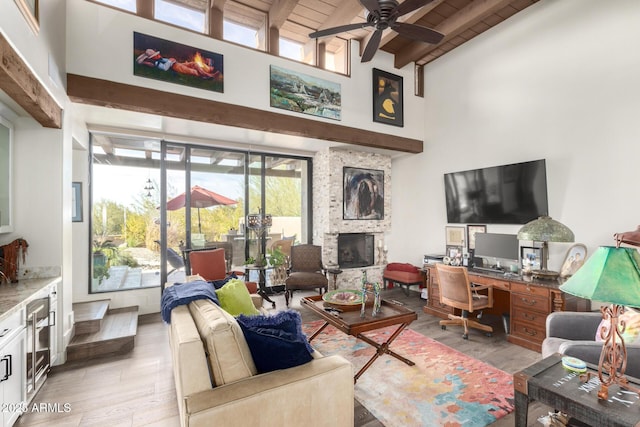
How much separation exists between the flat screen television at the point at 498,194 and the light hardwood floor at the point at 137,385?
1.72 metres

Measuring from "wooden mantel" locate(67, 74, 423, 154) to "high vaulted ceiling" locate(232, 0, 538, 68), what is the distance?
1.48 metres

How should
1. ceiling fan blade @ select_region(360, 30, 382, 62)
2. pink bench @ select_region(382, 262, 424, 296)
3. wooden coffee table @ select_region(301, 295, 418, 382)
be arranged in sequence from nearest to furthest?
1. wooden coffee table @ select_region(301, 295, 418, 382)
2. ceiling fan blade @ select_region(360, 30, 382, 62)
3. pink bench @ select_region(382, 262, 424, 296)

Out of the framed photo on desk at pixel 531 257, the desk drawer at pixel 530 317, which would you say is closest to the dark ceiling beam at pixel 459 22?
the framed photo on desk at pixel 531 257

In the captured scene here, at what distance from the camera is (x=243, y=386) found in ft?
5.13

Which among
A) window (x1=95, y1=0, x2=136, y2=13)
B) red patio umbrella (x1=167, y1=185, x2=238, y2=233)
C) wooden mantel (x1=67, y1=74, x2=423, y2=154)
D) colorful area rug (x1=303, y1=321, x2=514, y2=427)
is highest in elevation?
window (x1=95, y1=0, x2=136, y2=13)

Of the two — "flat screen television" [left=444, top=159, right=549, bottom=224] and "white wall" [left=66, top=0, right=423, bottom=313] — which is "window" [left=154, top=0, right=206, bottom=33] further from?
"flat screen television" [left=444, top=159, right=549, bottom=224]

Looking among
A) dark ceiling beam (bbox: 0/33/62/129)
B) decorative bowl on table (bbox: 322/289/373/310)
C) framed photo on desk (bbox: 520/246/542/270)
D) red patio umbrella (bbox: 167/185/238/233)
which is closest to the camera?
dark ceiling beam (bbox: 0/33/62/129)

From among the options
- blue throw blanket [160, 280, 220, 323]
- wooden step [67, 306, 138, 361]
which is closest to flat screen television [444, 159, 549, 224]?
blue throw blanket [160, 280, 220, 323]

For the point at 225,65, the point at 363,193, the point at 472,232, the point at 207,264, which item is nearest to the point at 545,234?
the point at 472,232

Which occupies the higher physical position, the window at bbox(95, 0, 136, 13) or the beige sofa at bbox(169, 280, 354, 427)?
the window at bbox(95, 0, 136, 13)

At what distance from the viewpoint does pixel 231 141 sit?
5.29 metres

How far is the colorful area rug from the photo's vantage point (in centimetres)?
221

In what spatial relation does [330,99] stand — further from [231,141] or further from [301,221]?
[301,221]

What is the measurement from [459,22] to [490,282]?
12.8 feet
